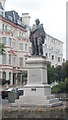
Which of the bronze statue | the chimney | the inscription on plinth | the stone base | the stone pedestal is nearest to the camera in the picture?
the stone base

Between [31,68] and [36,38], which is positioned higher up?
[36,38]

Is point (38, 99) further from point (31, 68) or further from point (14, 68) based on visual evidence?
point (14, 68)

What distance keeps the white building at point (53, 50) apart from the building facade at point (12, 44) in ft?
39.3

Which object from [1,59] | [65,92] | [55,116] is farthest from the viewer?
[1,59]

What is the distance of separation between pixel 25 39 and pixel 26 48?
6.31 ft

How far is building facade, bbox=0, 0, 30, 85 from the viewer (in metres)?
58.5

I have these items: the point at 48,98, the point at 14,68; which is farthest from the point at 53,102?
the point at 14,68

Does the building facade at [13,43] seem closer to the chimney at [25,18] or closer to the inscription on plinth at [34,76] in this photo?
the chimney at [25,18]

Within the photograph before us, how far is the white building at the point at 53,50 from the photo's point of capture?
8240 centimetres

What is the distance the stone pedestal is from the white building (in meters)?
60.9

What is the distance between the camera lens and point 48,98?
1870 centimetres

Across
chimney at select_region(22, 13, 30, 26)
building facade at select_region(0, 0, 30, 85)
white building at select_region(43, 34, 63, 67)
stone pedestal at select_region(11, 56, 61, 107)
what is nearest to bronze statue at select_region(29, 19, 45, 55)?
stone pedestal at select_region(11, 56, 61, 107)

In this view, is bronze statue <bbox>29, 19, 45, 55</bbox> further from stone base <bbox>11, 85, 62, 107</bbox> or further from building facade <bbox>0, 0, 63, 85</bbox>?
building facade <bbox>0, 0, 63, 85</bbox>

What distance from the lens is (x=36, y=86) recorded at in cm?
1892
